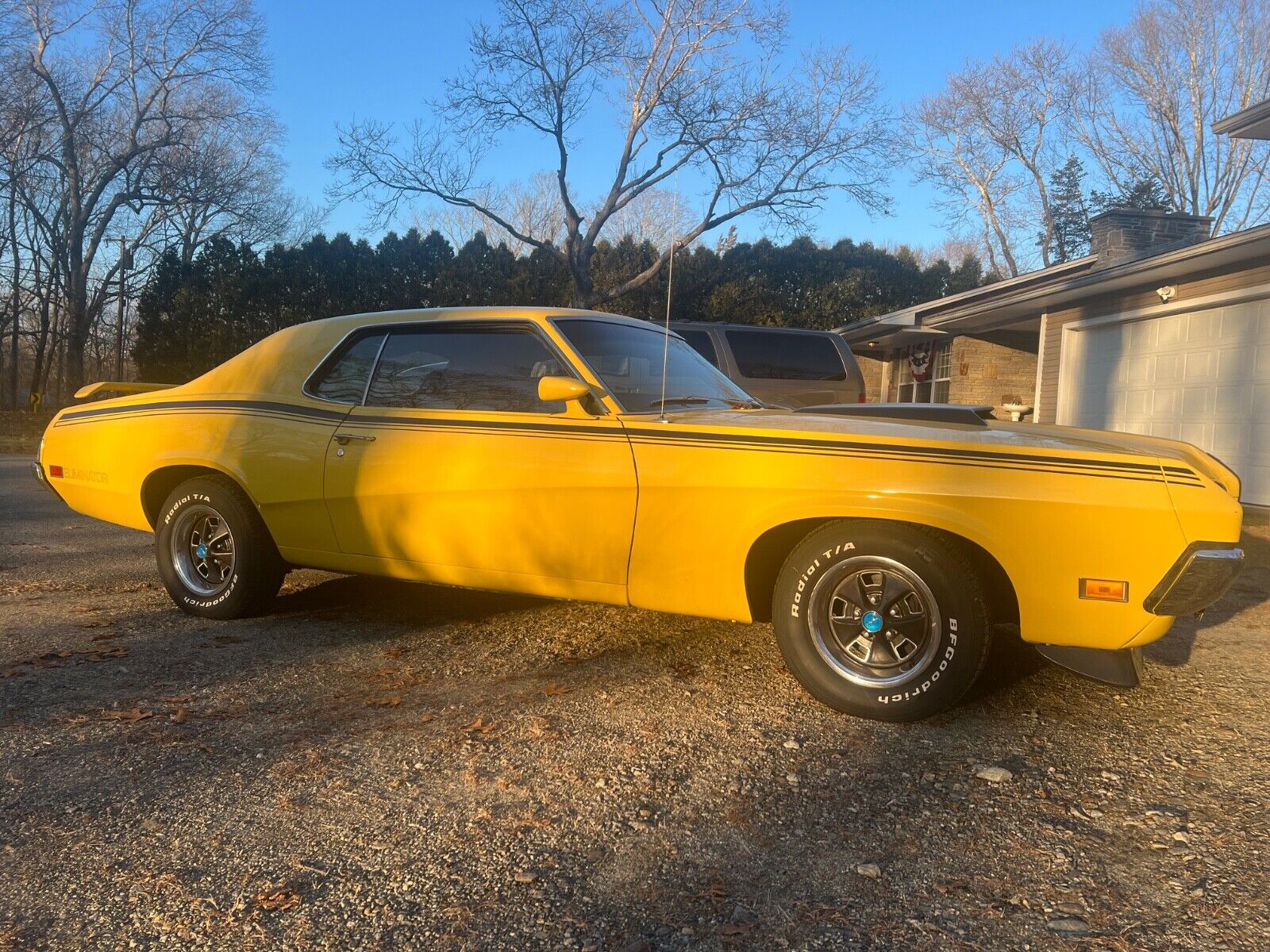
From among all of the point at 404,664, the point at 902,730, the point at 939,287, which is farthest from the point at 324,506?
the point at 939,287

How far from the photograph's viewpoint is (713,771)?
3.01 m

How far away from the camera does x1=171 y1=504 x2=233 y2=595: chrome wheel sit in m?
4.92

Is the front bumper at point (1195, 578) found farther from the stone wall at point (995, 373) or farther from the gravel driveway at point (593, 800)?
the stone wall at point (995, 373)

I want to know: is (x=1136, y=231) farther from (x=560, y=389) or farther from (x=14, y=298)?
(x=14, y=298)

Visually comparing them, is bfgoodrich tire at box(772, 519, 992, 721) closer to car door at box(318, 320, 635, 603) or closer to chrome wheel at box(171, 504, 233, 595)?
car door at box(318, 320, 635, 603)

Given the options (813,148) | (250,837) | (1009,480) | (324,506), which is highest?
(813,148)

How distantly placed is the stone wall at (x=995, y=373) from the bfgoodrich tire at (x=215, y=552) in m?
14.5

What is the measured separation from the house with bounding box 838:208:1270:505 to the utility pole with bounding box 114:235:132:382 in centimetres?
2843

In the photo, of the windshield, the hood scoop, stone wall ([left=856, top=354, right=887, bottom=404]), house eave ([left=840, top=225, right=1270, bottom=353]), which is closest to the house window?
house eave ([left=840, top=225, right=1270, bottom=353])

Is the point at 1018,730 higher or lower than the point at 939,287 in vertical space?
lower

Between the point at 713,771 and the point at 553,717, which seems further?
the point at 553,717

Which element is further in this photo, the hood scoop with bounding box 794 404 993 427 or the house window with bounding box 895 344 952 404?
the house window with bounding box 895 344 952 404

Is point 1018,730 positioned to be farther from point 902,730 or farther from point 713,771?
point 713,771

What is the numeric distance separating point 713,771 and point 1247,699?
240 centimetres
